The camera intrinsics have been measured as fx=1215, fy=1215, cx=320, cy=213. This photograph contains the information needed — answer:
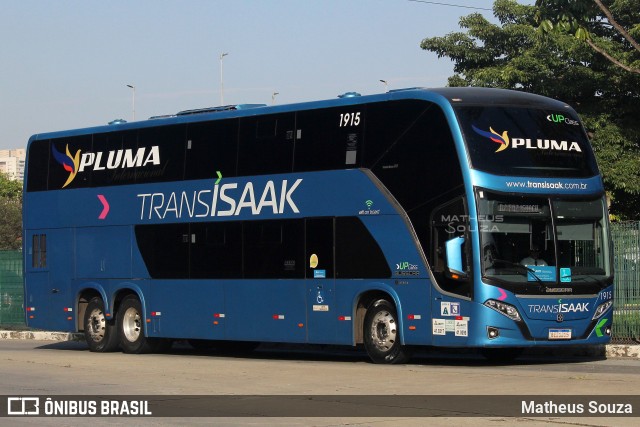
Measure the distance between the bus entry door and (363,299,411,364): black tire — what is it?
0.67m

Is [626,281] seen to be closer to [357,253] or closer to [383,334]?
[383,334]

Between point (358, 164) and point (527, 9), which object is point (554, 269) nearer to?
point (358, 164)

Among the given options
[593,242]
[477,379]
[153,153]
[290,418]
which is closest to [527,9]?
[153,153]

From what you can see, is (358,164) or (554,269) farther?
(358,164)

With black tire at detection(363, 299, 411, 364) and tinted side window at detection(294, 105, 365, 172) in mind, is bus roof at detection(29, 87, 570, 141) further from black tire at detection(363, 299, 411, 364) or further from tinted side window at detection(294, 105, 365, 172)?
black tire at detection(363, 299, 411, 364)

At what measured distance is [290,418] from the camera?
1218 centimetres

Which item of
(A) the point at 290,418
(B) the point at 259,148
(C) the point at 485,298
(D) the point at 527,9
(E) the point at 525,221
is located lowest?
(A) the point at 290,418

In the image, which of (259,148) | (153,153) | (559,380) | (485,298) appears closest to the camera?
(559,380)

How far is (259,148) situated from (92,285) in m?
5.57

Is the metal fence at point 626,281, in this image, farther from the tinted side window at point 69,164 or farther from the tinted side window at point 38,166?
the tinted side window at point 38,166

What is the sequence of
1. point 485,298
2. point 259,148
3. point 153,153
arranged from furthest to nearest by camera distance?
point 153,153, point 259,148, point 485,298

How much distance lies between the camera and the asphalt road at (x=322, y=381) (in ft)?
39.9

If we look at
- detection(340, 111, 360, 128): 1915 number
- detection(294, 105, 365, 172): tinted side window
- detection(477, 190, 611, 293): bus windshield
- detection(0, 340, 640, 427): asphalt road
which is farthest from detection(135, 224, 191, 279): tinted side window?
detection(477, 190, 611, 293): bus windshield

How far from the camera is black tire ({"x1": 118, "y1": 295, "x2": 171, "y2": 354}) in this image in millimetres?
24188
